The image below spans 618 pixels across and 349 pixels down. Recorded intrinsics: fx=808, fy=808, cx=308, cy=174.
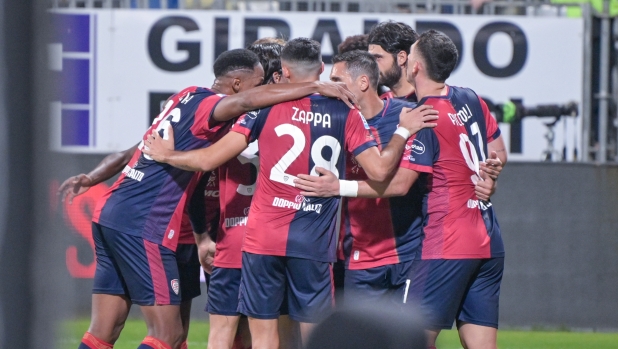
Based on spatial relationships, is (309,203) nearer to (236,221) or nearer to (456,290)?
(236,221)

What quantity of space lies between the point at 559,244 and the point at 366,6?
322cm

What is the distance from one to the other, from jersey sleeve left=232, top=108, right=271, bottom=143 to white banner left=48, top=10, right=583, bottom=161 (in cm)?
461

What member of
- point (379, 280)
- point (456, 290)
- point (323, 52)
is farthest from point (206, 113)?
point (323, 52)

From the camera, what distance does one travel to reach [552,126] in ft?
27.9

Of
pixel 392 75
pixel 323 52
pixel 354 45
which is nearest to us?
pixel 392 75

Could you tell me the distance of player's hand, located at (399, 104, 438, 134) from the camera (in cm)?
396

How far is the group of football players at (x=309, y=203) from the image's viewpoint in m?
3.95

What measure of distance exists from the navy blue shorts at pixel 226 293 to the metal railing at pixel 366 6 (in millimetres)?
4616

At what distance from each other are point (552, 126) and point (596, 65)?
83 cm

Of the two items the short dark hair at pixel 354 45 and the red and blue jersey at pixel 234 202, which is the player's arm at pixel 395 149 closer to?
the red and blue jersey at pixel 234 202

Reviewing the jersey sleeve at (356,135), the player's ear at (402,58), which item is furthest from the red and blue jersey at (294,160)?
the player's ear at (402,58)

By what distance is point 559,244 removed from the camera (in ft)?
27.5

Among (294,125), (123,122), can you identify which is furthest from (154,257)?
(123,122)

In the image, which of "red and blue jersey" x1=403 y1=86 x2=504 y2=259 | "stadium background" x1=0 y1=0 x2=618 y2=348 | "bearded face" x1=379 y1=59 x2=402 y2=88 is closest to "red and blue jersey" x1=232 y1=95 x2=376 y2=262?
"red and blue jersey" x1=403 y1=86 x2=504 y2=259
